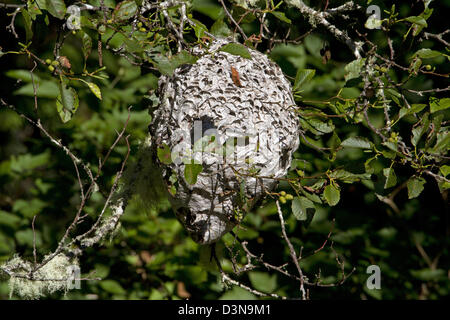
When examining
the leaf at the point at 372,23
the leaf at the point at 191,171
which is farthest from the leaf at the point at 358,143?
the leaf at the point at 191,171

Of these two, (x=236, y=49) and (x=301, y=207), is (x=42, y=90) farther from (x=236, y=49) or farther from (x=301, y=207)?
(x=301, y=207)

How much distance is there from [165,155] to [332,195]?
46cm

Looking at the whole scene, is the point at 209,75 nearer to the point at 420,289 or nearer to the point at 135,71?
the point at 135,71

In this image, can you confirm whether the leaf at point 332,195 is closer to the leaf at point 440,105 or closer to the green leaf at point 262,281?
the leaf at point 440,105

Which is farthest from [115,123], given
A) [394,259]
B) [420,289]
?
[420,289]

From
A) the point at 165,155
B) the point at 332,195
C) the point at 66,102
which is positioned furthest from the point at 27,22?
the point at 332,195

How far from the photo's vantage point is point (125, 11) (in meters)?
1.26

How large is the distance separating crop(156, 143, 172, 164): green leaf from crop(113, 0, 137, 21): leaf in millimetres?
335

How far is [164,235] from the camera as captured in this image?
95.6 inches

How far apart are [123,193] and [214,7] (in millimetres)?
688

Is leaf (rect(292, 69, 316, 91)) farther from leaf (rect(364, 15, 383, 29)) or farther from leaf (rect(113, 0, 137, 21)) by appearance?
leaf (rect(113, 0, 137, 21))

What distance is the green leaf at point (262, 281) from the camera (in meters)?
2.14

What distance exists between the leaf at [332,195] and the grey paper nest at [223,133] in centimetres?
14
